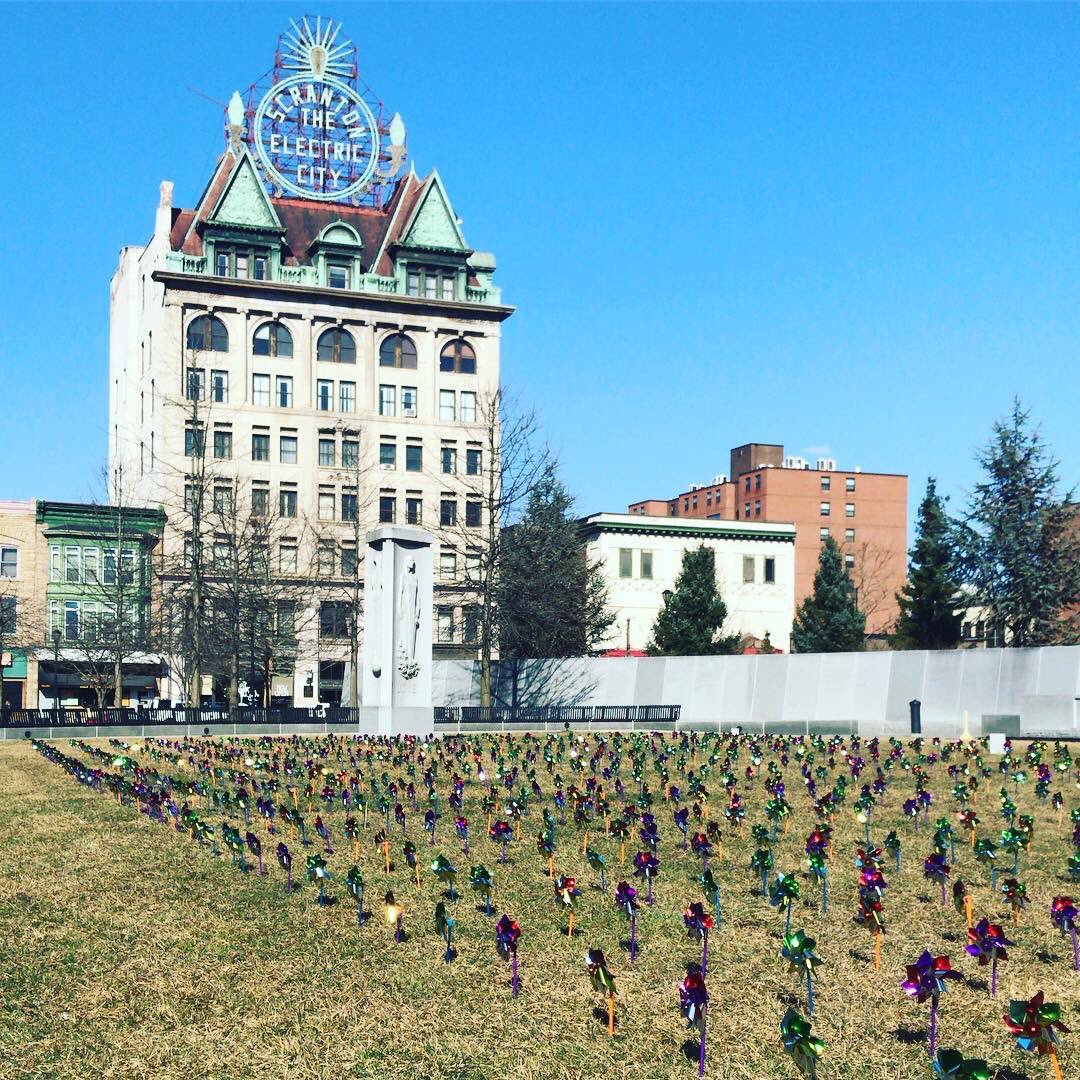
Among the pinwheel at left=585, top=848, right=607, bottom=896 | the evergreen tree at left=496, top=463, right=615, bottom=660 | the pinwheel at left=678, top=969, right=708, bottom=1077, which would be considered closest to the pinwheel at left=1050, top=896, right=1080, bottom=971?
the pinwheel at left=678, top=969, right=708, bottom=1077

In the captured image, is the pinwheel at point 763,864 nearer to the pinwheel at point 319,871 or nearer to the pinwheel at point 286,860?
the pinwheel at point 319,871

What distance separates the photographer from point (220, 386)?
3145 inches

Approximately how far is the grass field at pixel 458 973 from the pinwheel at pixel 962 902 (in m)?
0.14

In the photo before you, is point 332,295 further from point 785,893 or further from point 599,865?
point 785,893

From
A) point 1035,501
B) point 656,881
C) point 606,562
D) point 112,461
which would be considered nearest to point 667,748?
point 656,881

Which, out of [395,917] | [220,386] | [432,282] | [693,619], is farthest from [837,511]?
[395,917]

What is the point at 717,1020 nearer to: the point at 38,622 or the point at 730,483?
the point at 38,622

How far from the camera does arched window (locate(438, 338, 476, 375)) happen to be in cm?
8488

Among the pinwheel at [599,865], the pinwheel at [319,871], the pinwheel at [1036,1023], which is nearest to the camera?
the pinwheel at [1036,1023]

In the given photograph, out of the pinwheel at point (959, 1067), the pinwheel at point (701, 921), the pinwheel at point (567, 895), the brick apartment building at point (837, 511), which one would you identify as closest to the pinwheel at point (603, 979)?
the pinwheel at point (701, 921)

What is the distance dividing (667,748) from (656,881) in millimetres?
15928

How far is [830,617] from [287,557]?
32279 millimetres

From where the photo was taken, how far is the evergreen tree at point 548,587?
6362 centimetres

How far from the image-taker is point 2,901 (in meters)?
15.1
